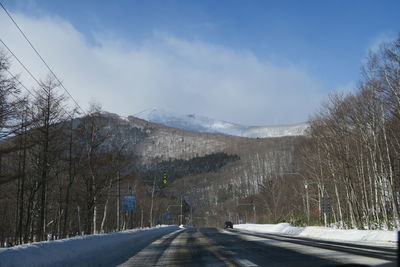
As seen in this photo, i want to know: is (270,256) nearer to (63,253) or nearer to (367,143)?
(63,253)

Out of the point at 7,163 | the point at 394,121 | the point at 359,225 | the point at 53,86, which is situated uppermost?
the point at 53,86

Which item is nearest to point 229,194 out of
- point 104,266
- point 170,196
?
point 170,196

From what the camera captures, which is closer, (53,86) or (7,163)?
(53,86)

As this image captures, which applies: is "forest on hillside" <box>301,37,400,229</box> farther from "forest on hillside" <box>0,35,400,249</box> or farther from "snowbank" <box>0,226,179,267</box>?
"snowbank" <box>0,226,179,267</box>

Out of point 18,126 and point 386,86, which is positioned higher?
point 386,86

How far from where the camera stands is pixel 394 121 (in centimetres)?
3195

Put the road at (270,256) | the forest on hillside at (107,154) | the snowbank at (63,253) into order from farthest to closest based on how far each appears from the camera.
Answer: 1. the forest on hillside at (107,154)
2. the road at (270,256)
3. the snowbank at (63,253)

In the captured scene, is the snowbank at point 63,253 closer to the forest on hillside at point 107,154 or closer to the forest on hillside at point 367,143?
the forest on hillside at point 107,154

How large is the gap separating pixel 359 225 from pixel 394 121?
11394 mm

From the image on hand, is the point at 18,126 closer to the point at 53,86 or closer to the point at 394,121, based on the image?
the point at 53,86

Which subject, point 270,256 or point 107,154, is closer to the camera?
point 270,256

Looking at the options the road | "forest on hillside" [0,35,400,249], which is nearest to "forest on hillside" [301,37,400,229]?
"forest on hillside" [0,35,400,249]

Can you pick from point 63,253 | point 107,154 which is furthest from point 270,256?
point 107,154

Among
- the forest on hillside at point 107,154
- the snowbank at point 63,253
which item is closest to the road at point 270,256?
the snowbank at point 63,253
